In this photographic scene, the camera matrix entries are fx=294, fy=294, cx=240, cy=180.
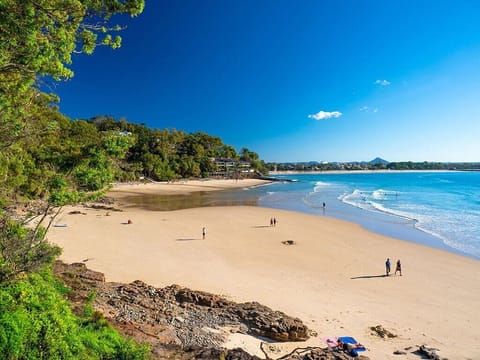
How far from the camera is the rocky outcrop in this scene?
21.8 ft

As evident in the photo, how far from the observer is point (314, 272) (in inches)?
552

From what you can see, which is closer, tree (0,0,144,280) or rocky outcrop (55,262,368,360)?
tree (0,0,144,280)

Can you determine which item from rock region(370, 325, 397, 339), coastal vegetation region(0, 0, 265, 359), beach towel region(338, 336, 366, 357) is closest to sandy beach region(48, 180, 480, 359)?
rock region(370, 325, 397, 339)

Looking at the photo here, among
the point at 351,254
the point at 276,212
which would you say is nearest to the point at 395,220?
the point at 276,212

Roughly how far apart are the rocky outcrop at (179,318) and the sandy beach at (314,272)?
520mm

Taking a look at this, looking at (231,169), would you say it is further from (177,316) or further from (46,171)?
(46,171)

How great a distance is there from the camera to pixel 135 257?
49.2 ft

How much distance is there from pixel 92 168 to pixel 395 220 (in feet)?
94.8

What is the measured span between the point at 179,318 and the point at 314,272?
7.86 metres

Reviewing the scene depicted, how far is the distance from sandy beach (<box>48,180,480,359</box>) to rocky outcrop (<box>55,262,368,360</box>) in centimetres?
52

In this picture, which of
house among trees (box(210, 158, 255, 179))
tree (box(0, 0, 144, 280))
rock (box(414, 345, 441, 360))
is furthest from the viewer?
house among trees (box(210, 158, 255, 179))

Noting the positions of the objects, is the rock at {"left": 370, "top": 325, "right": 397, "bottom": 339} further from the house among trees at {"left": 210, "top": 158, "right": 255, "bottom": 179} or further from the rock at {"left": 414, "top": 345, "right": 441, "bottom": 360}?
the house among trees at {"left": 210, "top": 158, "right": 255, "bottom": 179}

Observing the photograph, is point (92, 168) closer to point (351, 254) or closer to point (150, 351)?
point (150, 351)

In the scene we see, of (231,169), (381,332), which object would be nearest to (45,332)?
(381,332)
